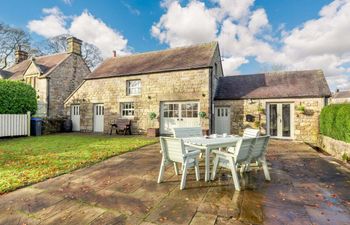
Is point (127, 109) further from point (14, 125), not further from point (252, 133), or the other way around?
point (252, 133)

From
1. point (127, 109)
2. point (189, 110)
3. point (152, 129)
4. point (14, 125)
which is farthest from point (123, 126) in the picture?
point (14, 125)

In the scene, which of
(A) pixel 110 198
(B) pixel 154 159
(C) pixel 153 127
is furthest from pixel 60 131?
(A) pixel 110 198

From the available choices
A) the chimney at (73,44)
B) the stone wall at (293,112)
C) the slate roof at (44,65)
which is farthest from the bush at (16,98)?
the stone wall at (293,112)

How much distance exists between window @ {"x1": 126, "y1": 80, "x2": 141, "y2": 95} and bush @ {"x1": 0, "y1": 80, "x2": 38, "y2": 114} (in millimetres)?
6109

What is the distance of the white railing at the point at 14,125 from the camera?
33.2 feet

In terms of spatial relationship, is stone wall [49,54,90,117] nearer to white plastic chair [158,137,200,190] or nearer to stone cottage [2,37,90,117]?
stone cottage [2,37,90,117]

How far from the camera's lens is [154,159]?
5.77 meters

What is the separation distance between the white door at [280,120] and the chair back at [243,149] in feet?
26.5

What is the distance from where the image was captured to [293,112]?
401 inches

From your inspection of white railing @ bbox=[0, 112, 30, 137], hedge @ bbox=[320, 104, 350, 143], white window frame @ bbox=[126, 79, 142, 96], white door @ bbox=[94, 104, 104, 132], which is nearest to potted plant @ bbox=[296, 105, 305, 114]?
hedge @ bbox=[320, 104, 350, 143]

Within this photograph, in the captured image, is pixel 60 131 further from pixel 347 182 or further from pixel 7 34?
pixel 7 34

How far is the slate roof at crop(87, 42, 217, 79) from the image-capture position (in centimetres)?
1170

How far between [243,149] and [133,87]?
35.5ft

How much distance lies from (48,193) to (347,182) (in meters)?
5.99
